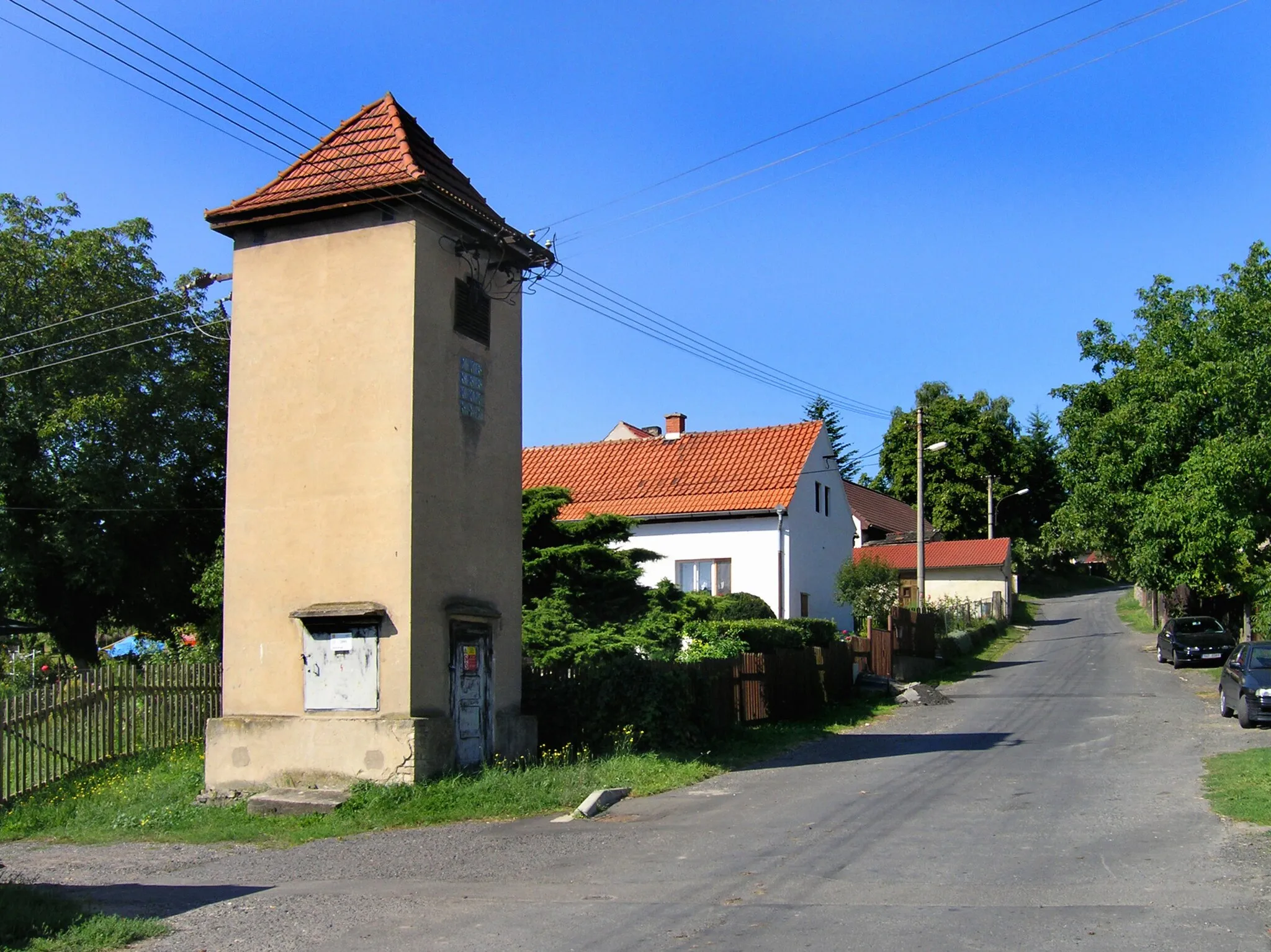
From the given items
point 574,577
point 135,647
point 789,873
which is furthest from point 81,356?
point 789,873

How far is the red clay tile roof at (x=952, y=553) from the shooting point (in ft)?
188

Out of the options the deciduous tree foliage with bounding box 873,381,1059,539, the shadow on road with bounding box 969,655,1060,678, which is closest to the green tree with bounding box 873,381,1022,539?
the deciduous tree foliage with bounding box 873,381,1059,539

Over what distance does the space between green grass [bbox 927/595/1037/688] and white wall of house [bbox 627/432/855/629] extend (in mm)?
3803

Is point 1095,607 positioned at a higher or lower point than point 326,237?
lower

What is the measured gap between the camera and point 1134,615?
58281mm

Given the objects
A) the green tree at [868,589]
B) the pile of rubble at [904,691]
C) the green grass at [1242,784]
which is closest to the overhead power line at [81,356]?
the pile of rubble at [904,691]

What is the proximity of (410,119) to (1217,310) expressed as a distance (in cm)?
2433

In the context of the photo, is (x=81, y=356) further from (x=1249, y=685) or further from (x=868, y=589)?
(x=1249, y=685)

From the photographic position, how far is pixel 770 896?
8.52 metres

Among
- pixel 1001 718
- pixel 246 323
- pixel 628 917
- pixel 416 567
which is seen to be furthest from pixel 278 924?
pixel 1001 718

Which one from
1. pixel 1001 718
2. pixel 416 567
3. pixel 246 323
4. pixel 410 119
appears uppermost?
pixel 410 119

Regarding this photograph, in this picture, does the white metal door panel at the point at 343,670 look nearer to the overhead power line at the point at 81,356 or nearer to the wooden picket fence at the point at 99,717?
the wooden picket fence at the point at 99,717

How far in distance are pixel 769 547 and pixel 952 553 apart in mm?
27442

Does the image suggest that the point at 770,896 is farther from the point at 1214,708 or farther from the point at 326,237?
the point at 1214,708
